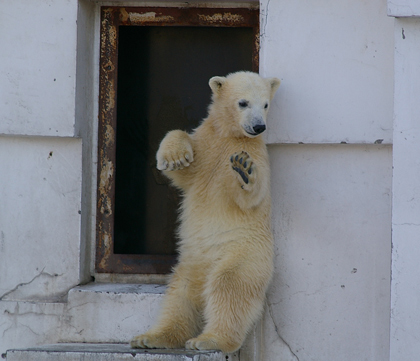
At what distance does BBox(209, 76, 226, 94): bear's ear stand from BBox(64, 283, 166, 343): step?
1.30m

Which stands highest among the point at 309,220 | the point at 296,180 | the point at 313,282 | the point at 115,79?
the point at 115,79

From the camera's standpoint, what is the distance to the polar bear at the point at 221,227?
127 inches

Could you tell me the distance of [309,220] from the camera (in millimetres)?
3564

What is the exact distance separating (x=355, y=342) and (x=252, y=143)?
1.33 meters

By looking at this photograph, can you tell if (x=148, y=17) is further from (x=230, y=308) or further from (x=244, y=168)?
(x=230, y=308)

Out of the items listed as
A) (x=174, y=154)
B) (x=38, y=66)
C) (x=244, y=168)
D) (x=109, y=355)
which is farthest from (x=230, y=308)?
(x=38, y=66)

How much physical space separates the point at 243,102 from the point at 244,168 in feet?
1.77

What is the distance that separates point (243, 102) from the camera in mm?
3361

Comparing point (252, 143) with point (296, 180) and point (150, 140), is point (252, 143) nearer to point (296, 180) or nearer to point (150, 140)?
point (296, 180)

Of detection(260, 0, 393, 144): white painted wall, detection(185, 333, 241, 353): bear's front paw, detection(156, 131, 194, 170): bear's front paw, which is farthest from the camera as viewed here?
detection(260, 0, 393, 144): white painted wall

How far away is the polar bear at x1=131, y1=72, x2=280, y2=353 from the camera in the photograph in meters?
3.23

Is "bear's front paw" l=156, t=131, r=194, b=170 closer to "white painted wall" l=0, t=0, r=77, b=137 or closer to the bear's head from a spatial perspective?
the bear's head

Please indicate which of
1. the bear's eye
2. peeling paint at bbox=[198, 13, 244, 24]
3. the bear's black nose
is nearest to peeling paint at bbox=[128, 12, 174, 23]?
peeling paint at bbox=[198, 13, 244, 24]

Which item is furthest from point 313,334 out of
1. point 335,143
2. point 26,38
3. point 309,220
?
point 26,38
